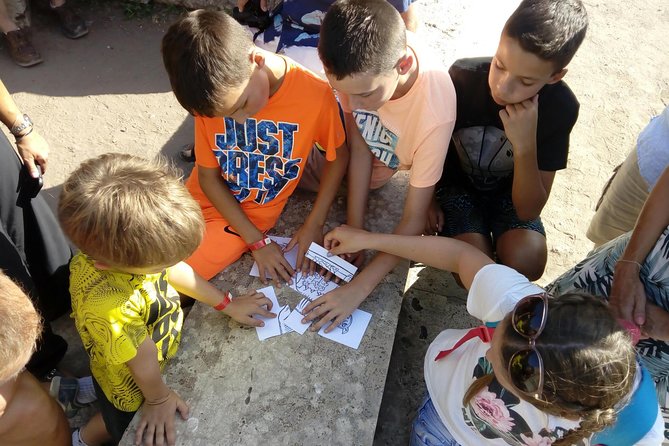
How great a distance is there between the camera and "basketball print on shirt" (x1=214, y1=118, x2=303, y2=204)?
224cm

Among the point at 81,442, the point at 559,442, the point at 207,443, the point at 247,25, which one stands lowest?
the point at 81,442

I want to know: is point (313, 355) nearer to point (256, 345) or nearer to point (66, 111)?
point (256, 345)

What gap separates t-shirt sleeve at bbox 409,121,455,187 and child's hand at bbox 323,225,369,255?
0.32 meters

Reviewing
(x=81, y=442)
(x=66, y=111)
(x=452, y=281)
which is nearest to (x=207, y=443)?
(x=81, y=442)

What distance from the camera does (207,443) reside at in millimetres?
1888

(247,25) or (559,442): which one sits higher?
(247,25)

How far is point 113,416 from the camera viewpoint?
2.03 metres

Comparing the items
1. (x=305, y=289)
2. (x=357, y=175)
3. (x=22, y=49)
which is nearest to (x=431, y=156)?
(x=357, y=175)

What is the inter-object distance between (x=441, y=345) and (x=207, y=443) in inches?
36.3

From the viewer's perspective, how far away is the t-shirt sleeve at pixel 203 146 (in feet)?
7.39

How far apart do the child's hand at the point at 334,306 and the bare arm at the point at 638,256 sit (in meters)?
0.94

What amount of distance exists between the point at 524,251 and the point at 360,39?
48.2 inches

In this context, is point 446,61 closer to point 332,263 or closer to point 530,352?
point 332,263

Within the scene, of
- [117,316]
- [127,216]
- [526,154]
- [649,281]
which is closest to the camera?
[127,216]
